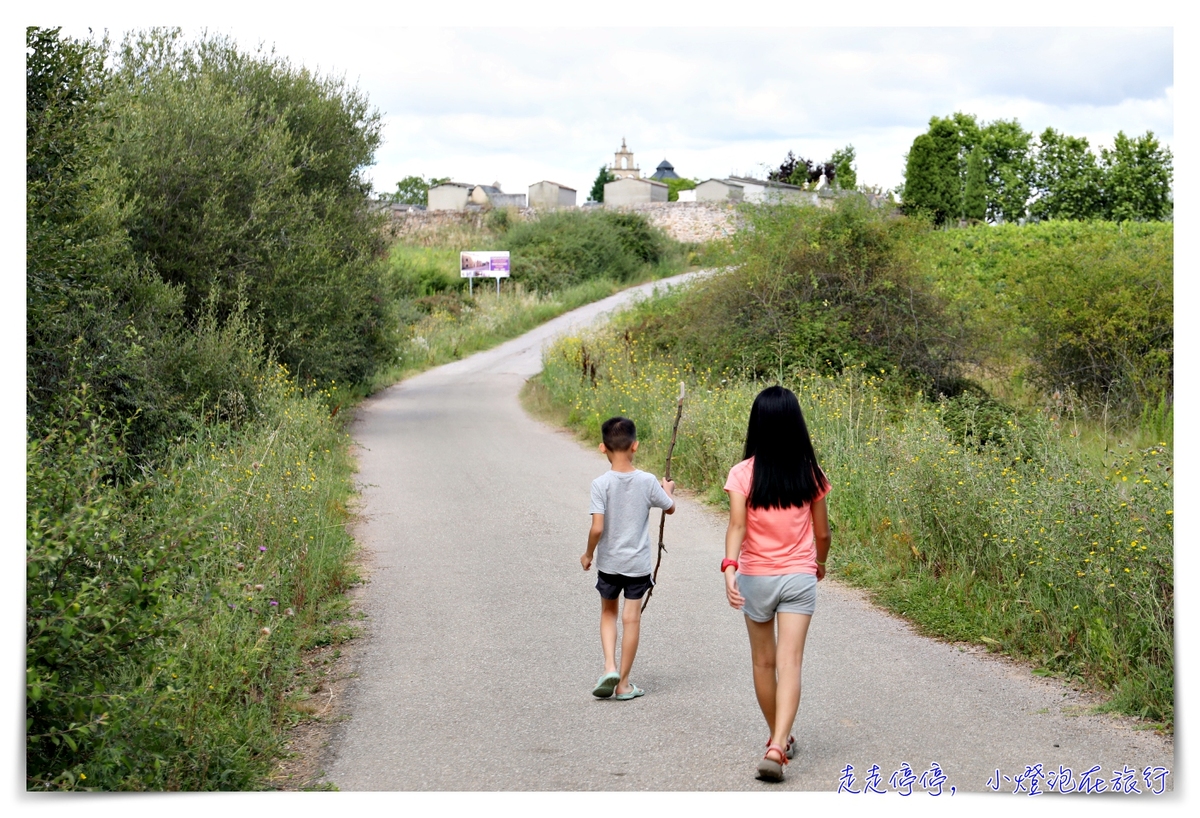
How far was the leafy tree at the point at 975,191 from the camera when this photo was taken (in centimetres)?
4966

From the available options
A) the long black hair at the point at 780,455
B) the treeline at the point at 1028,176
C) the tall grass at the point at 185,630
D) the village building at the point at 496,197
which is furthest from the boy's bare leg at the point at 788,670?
the village building at the point at 496,197

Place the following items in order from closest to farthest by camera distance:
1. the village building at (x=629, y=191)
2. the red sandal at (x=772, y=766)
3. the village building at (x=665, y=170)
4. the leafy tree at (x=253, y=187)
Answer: the red sandal at (x=772, y=766) → the leafy tree at (x=253, y=187) → the village building at (x=629, y=191) → the village building at (x=665, y=170)

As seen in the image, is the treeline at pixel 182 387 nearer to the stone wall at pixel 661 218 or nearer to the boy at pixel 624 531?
the boy at pixel 624 531

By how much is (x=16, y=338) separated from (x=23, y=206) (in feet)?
2.11

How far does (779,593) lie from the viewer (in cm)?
442

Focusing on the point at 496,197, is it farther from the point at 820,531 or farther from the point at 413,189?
the point at 820,531

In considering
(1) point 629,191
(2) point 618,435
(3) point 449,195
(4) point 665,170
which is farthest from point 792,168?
(4) point 665,170

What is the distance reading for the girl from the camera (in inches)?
173

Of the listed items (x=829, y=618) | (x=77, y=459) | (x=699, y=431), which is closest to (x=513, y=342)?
(x=699, y=431)

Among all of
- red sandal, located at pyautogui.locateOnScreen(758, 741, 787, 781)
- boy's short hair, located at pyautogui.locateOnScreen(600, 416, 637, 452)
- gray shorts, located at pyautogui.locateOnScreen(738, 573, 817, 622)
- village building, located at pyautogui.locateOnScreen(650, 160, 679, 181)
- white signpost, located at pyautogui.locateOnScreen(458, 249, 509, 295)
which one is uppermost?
village building, located at pyautogui.locateOnScreen(650, 160, 679, 181)

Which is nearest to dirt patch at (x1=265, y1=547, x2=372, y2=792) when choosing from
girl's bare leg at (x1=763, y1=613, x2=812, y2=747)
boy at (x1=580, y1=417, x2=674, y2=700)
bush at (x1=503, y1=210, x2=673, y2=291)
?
boy at (x1=580, y1=417, x2=674, y2=700)

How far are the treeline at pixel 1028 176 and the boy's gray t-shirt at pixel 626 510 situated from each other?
3749 centimetres

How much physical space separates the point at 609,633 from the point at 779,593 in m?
1.46

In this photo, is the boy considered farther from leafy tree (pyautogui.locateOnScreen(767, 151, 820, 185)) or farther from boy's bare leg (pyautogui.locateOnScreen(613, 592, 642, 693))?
leafy tree (pyautogui.locateOnScreen(767, 151, 820, 185))
